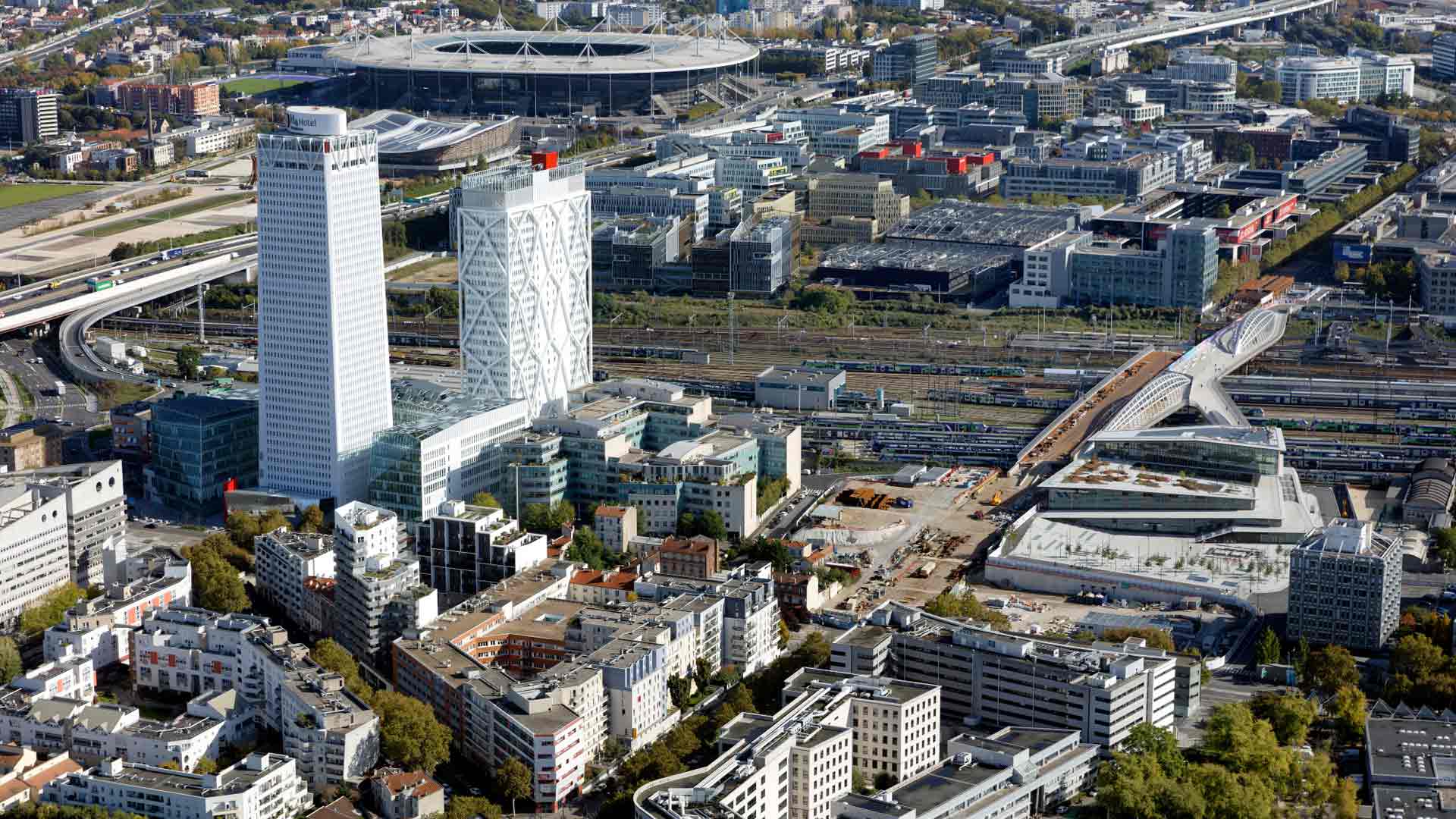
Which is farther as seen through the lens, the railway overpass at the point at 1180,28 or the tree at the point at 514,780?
the railway overpass at the point at 1180,28

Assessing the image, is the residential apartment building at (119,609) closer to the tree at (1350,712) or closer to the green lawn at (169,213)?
the tree at (1350,712)

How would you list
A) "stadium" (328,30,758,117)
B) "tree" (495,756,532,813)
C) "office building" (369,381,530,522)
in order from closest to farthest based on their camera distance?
1. "tree" (495,756,532,813)
2. "office building" (369,381,530,522)
3. "stadium" (328,30,758,117)

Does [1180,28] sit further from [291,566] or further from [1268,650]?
[291,566]

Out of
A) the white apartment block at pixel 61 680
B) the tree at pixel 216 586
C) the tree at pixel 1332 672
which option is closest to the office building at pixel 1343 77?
the tree at pixel 1332 672

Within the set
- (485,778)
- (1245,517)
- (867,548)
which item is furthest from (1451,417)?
(485,778)

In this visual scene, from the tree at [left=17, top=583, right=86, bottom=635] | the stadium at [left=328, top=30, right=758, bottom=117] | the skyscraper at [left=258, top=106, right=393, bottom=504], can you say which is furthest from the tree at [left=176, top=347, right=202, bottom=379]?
the stadium at [left=328, top=30, right=758, bottom=117]

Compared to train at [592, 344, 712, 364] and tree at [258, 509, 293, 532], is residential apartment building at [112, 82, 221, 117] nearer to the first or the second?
train at [592, 344, 712, 364]

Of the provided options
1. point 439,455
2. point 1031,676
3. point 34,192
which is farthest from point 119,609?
point 34,192
